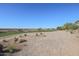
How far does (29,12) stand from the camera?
5.56 ft

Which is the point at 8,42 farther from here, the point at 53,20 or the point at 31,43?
the point at 53,20

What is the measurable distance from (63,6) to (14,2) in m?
0.40

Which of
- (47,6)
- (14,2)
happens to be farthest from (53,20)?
(14,2)

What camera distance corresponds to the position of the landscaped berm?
1.66 meters

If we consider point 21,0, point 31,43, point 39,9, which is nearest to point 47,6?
point 39,9

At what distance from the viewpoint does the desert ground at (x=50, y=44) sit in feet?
5.43

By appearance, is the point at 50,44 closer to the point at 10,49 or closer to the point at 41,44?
the point at 41,44

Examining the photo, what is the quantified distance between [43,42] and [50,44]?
6 centimetres

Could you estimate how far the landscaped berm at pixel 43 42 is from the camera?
Answer: 1.66 m

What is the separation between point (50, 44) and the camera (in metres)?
1.67

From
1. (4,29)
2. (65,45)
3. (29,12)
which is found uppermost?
(29,12)

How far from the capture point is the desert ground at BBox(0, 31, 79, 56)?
1.66 metres

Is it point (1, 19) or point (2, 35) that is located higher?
point (1, 19)

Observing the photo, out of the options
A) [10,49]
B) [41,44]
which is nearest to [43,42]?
[41,44]
